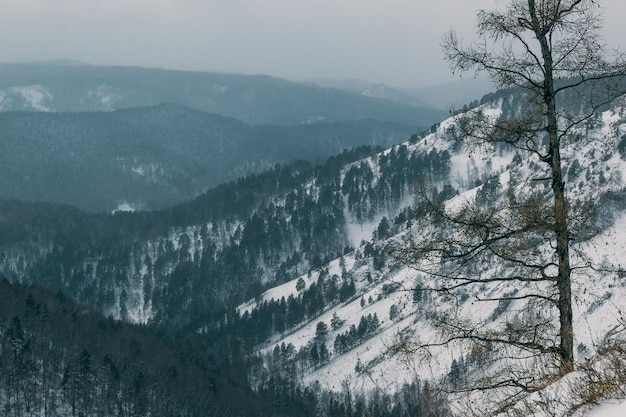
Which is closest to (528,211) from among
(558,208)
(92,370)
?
(558,208)

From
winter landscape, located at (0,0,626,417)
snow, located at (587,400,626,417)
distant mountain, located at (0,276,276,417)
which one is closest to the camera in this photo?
snow, located at (587,400,626,417)

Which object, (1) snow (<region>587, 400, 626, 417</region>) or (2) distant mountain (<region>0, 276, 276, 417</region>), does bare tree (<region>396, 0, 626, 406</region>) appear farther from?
(2) distant mountain (<region>0, 276, 276, 417</region>)

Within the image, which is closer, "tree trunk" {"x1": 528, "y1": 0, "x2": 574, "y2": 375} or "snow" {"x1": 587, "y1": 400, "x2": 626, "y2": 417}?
"snow" {"x1": 587, "y1": 400, "x2": 626, "y2": 417}

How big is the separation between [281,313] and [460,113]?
186617 mm

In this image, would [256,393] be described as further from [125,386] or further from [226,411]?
[125,386]

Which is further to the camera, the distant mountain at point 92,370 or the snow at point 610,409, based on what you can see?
the distant mountain at point 92,370

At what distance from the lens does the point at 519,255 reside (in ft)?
38.9

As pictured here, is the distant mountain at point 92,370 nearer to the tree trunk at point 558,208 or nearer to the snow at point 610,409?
the tree trunk at point 558,208

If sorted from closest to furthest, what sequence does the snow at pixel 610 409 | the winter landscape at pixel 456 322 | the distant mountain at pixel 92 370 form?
the snow at pixel 610 409
the winter landscape at pixel 456 322
the distant mountain at pixel 92 370

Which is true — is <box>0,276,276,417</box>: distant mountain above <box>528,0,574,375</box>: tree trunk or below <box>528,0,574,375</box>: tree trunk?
below

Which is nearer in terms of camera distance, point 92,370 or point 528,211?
point 528,211

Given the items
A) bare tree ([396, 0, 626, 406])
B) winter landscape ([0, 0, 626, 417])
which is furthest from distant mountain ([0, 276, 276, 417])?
bare tree ([396, 0, 626, 406])

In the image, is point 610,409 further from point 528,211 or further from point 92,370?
point 92,370

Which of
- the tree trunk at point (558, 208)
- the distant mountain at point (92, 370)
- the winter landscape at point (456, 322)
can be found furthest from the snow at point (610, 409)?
the distant mountain at point (92, 370)
